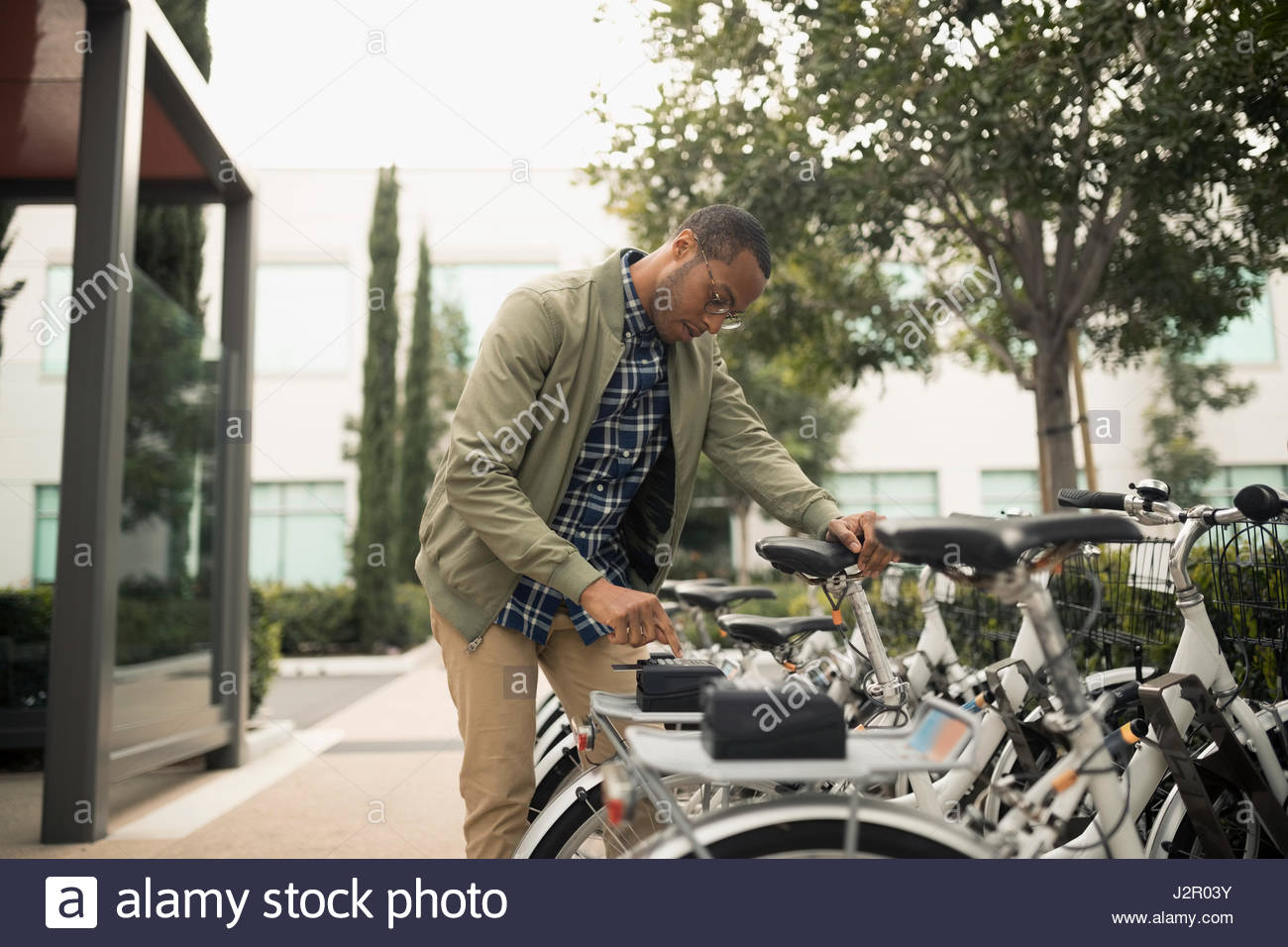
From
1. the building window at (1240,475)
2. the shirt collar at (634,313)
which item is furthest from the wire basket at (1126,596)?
the building window at (1240,475)

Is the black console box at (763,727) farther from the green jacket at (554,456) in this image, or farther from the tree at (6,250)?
the tree at (6,250)

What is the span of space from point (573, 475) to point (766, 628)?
143 cm

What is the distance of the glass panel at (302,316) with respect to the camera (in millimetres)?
18281

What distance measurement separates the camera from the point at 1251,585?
99.4 inches

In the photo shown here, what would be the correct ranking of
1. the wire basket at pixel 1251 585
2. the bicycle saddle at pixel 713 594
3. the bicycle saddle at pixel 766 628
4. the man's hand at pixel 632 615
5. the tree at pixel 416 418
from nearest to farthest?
the man's hand at pixel 632 615 < the wire basket at pixel 1251 585 < the bicycle saddle at pixel 766 628 < the bicycle saddle at pixel 713 594 < the tree at pixel 416 418

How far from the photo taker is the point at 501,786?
6.42ft

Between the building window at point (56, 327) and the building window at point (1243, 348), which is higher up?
the building window at point (1243, 348)

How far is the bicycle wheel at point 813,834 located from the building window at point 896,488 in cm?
1485

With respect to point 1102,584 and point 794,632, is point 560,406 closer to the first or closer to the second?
point 794,632

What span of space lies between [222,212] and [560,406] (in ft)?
16.3

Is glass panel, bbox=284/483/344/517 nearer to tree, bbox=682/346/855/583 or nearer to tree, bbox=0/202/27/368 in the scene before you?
tree, bbox=682/346/855/583

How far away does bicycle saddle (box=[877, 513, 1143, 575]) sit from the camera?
124cm

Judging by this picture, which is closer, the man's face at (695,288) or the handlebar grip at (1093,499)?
the man's face at (695,288)

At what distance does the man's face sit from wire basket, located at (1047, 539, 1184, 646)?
1.10m
